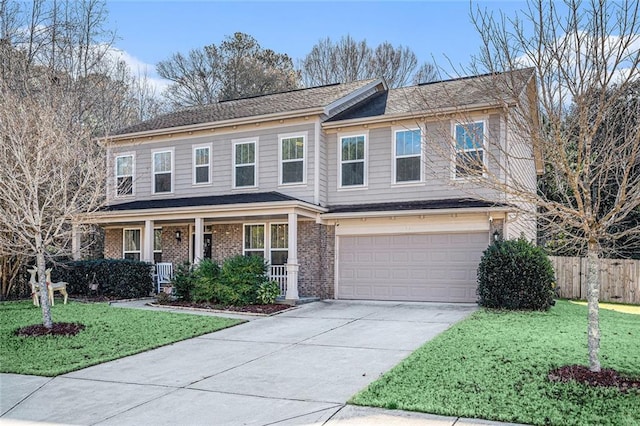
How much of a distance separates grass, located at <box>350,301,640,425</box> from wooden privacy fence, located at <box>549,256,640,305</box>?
8566mm

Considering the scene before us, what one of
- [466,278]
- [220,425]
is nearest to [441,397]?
[220,425]

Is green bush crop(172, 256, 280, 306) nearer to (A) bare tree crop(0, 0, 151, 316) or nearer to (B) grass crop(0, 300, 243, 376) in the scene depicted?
(B) grass crop(0, 300, 243, 376)

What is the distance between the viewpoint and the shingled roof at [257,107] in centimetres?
1700

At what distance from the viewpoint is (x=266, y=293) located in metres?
14.1

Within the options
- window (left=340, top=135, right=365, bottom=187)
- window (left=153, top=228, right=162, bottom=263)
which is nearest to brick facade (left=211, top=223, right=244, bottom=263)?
window (left=153, top=228, right=162, bottom=263)

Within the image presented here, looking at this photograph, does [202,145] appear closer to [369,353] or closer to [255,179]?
[255,179]

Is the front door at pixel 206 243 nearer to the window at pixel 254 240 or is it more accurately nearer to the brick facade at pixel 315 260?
the window at pixel 254 240

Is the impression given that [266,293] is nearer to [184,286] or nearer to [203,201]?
[184,286]

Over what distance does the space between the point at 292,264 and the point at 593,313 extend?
902 cm

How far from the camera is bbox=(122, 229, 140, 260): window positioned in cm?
1916

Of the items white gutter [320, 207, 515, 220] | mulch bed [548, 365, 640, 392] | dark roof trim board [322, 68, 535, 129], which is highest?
dark roof trim board [322, 68, 535, 129]

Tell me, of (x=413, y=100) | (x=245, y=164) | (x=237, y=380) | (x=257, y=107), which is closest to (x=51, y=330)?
(x=237, y=380)

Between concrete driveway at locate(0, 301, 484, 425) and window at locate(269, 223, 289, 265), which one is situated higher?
window at locate(269, 223, 289, 265)

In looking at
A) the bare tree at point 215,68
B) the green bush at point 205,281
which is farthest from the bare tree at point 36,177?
the bare tree at point 215,68
